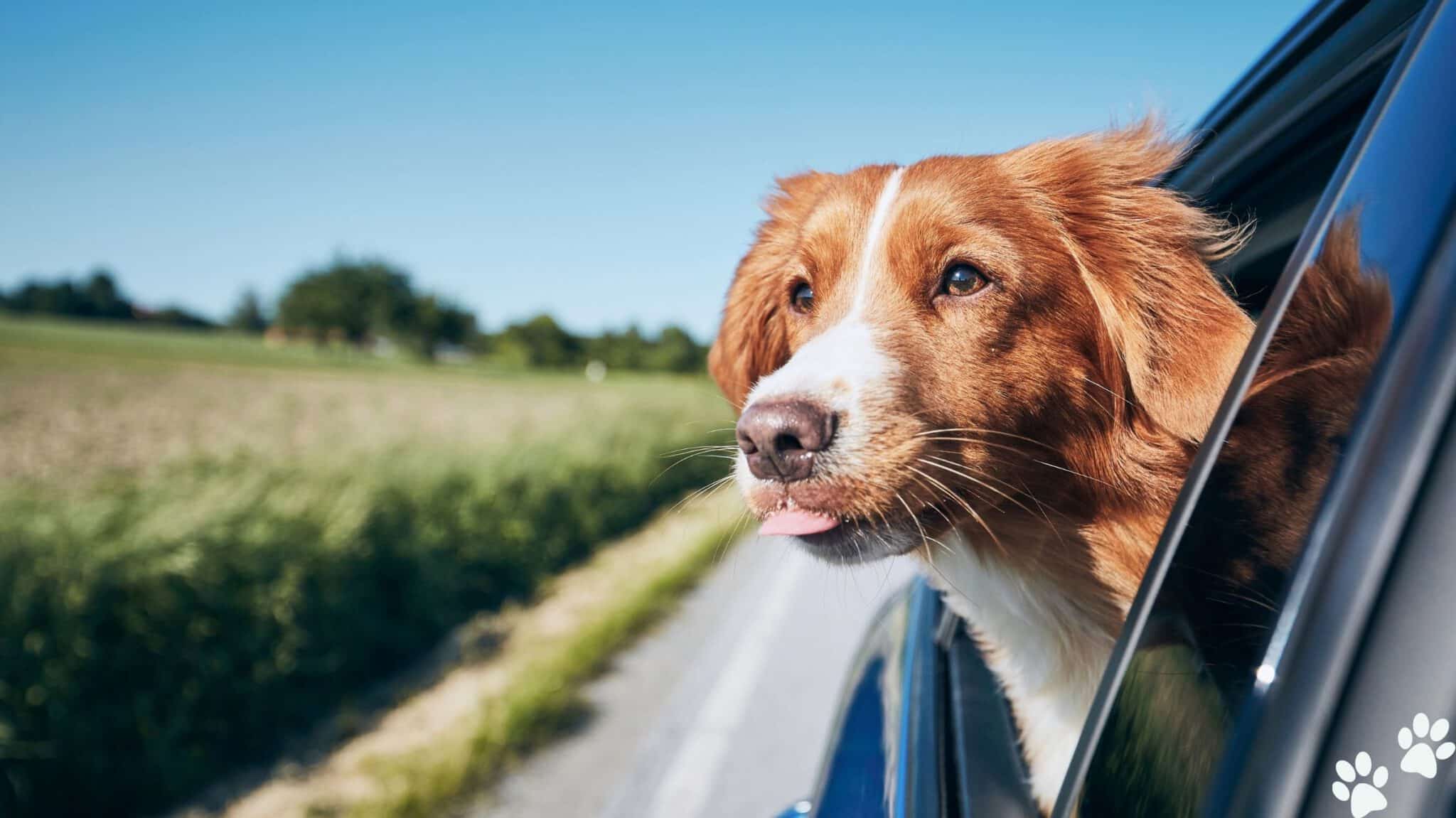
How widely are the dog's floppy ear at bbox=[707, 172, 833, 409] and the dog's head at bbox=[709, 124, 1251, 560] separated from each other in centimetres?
44

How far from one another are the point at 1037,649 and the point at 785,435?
68 centimetres

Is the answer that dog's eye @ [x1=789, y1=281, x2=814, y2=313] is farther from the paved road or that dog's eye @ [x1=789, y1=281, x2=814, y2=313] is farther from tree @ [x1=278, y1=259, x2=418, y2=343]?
tree @ [x1=278, y1=259, x2=418, y2=343]

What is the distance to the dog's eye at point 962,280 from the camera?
6.43 feet

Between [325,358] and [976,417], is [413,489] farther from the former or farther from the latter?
[325,358]

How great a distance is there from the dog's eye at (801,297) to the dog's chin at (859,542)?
773 millimetres

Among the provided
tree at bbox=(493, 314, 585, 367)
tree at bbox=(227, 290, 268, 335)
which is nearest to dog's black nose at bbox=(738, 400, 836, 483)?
tree at bbox=(493, 314, 585, 367)

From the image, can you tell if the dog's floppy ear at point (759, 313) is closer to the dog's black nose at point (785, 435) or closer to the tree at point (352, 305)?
the dog's black nose at point (785, 435)

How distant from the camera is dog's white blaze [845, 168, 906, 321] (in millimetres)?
2059

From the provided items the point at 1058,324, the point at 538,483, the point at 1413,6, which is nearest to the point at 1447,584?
the point at 1413,6

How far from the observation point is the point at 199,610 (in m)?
5.20

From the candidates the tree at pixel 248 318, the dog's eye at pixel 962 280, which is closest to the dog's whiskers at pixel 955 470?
the dog's eye at pixel 962 280

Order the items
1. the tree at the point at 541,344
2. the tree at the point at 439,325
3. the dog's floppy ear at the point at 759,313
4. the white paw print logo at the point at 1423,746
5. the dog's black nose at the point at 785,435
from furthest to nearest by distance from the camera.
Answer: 1. the tree at the point at 439,325
2. the tree at the point at 541,344
3. the dog's floppy ear at the point at 759,313
4. the dog's black nose at the point at 785,435
5. the white paw print logo at the point at 1423,746

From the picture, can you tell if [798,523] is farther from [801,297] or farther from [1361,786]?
[1361,786]

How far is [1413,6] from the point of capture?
49.8 inches
